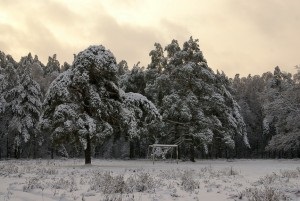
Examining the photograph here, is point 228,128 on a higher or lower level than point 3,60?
lower

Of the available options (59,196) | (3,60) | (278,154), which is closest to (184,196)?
(59,196)

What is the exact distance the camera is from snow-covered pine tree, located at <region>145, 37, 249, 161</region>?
41.9 m

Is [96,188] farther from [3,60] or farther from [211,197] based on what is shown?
[3,60]

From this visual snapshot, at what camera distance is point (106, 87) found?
1207 inches

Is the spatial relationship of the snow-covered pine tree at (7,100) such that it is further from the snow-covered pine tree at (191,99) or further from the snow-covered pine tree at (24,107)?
the snow-covered pine tree at (191,99)

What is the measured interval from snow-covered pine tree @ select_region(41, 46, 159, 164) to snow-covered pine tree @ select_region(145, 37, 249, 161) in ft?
36.7


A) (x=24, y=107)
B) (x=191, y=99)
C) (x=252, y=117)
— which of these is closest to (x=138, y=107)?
(x=191, y=99)

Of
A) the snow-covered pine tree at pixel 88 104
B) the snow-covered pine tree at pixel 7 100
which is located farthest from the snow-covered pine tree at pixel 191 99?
the snow-covered pine tree at pixel 7 100

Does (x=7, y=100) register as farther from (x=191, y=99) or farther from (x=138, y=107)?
(x=138, y=107)

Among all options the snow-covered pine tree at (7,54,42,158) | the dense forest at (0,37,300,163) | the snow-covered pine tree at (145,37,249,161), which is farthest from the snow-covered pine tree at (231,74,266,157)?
the snow-covered pine tree at (7,54,42,158)

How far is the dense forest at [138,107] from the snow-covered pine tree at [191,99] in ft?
0.35

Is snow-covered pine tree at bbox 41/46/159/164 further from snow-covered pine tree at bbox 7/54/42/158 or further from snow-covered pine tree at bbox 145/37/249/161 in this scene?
snow-covered pine tree at bbox 7/54/42/158

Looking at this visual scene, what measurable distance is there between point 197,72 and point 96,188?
3331cm

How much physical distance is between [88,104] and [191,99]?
14.6 m
